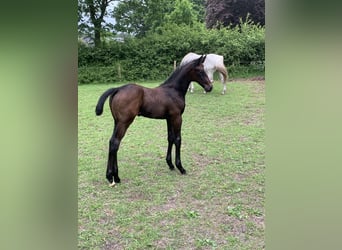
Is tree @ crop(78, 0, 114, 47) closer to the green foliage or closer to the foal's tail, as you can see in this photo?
the green foliage

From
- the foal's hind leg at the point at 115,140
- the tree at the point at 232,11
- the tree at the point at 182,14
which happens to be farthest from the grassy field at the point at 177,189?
the tree at the point at 182,14

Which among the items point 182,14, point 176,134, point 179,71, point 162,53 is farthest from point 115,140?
point 182,14

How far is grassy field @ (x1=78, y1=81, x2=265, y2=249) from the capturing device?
1493mm

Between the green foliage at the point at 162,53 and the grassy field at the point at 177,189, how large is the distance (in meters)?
3.06

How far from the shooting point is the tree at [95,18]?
26.2ft

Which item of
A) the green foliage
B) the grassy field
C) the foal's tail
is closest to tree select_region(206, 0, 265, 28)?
the green foliage

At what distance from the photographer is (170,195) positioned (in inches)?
80.0

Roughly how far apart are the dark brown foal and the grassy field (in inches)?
8.9

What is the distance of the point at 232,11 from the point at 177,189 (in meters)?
7.99

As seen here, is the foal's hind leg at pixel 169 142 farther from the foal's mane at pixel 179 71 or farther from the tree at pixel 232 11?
the tree at pixel 232 11

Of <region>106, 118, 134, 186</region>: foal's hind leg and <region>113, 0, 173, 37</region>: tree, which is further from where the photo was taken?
<region>113, 0, 173, 37</region>: tree

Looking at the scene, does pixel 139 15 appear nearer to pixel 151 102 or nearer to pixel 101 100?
pixel 151 102
